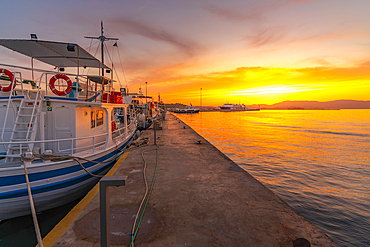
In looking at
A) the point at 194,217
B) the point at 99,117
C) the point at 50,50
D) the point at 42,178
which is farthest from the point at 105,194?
the point at 50,50

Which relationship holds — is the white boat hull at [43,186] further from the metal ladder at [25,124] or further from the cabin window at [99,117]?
the cabin window at [99,117]

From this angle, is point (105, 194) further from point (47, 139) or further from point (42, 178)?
point (47, 139)

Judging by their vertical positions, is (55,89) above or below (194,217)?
above

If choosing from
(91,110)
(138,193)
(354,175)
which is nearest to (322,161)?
(354,175)

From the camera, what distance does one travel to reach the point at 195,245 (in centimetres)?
321

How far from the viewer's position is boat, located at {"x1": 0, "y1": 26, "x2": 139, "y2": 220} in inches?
208

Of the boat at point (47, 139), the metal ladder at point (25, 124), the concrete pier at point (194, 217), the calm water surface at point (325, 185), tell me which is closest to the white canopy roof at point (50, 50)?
the boat at point (47, 139)

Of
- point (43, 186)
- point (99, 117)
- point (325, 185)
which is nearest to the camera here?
point (43, 186)

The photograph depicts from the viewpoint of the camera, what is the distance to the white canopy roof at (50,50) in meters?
7.68

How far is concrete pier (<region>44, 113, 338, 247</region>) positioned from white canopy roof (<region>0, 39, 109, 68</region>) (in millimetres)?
6854

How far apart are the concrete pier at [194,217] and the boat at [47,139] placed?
1627 millimetres

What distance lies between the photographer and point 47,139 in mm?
7746

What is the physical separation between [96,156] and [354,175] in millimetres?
15603

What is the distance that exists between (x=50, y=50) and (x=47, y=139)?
470 cm
